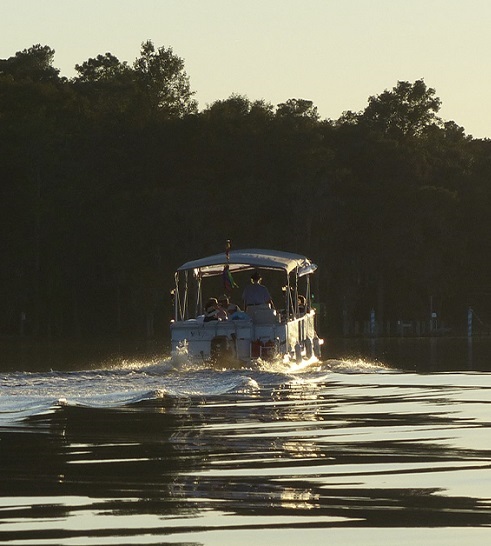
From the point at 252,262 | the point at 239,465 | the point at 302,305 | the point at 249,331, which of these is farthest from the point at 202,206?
the point at 239,465

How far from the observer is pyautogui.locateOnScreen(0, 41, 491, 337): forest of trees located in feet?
267

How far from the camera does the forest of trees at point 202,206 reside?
267 feet

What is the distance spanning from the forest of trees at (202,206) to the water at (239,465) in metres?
55.3

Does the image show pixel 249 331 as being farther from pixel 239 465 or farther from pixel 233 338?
pixel 239 465

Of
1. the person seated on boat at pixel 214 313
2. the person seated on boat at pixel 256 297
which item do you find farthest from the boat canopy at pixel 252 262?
the person seated on boat at pixel 214 313

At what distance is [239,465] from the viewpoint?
47.4 ft

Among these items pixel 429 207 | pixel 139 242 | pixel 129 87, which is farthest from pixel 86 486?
pixel 129 87

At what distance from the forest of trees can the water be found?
55267 mm

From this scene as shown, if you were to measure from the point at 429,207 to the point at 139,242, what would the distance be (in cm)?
1736

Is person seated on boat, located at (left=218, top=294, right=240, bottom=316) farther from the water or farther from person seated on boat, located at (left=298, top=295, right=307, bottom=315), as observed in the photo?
the water

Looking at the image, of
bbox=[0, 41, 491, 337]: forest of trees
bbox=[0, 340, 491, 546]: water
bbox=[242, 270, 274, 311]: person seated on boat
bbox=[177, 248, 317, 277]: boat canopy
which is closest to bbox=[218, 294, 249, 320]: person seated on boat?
bbox=[242, 270, 274, 311]: person seated on boat

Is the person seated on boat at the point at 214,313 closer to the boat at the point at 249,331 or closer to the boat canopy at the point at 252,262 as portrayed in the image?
the boat at the point at 249,331

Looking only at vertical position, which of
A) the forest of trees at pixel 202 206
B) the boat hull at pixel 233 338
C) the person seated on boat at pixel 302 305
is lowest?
the boat hull at pixel 233 338

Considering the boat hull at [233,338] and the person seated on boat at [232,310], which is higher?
→ the person seated on boat at [232,310]
